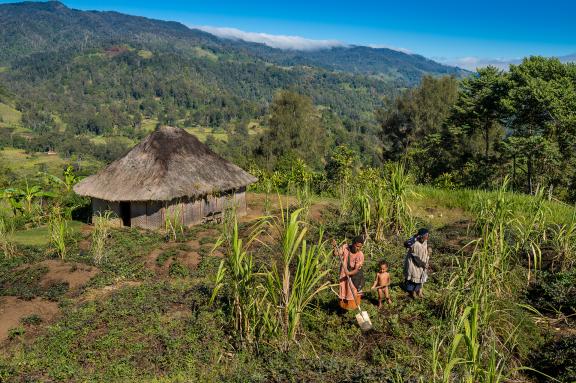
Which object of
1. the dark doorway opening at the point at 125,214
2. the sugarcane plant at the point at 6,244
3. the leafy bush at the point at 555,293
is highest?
the leafy bush at the point at 555,293

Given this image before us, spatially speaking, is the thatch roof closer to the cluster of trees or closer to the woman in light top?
the cluster of trees

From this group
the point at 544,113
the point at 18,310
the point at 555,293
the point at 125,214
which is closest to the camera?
the point at 555,293

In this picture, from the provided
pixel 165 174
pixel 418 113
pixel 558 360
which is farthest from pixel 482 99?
pixel 558 360

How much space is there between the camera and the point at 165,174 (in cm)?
1553

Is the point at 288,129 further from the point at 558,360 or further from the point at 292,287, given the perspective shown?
the point at 558,360

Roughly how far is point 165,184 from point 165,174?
53 cm

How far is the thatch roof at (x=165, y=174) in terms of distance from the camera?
15.2 m

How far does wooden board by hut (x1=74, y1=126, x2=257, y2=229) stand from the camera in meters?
15.3

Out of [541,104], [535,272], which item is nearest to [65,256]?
[535,272]

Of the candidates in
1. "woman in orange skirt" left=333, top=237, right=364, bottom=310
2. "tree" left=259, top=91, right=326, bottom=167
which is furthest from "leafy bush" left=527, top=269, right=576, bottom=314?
"tree" left=259, top=91, right=326, bottom=167

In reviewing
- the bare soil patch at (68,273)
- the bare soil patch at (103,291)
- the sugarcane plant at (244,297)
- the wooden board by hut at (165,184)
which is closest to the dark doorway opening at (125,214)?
the wooden board by hut at (165,184)

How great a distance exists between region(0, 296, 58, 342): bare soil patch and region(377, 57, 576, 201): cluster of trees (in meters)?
13.3

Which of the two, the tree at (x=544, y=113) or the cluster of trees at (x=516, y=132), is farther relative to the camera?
the cluster of trees at (x=516, y=132)

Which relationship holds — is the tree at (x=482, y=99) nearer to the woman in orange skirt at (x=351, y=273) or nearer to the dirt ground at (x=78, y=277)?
the dirt ground at (x=78, y=277)
